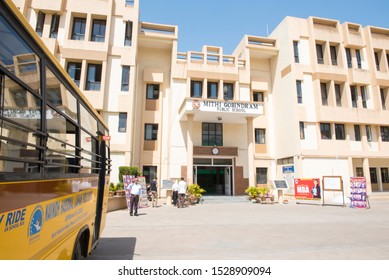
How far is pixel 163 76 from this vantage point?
21062mm

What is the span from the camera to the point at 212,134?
21.0 meters

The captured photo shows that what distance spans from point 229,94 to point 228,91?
284mm

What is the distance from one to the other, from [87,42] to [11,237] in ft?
64.7

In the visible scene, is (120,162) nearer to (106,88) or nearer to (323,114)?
(106,88)

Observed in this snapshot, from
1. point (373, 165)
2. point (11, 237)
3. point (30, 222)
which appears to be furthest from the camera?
point (373, 165)

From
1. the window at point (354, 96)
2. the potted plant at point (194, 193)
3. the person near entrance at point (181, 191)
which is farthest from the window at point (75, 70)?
the window at point (354, 96)

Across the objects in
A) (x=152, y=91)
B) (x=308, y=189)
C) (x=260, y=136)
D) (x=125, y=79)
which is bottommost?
(x=308, y=189)

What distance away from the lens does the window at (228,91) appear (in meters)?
21.5

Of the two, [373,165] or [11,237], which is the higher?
[373,165]

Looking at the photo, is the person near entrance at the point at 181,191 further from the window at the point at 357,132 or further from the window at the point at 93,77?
the window at the point at 357,132

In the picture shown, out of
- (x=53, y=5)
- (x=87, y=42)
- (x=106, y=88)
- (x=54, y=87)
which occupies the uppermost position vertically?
(x=53, y=5)

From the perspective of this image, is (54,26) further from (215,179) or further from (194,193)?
(215,179)

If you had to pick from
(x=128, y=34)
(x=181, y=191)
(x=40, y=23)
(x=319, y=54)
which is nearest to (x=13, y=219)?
(x=181, y=191)

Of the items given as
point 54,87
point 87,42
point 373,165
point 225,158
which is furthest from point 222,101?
point 373,165
